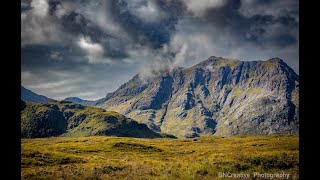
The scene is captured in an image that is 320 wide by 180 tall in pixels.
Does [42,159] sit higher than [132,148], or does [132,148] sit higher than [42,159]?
[42,159]

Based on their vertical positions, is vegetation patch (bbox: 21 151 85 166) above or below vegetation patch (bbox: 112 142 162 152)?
above

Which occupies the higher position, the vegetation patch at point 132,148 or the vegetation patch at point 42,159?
the vegetation patch at point 42,159

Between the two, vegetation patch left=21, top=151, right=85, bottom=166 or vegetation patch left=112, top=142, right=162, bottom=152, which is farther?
vegetation patch left=112, top=142, right=162, bottom=152

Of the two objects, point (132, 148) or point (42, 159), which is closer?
point (42, 159)

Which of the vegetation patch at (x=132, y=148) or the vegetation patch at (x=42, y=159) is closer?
the vegetation patch at (x=42, y=159)
